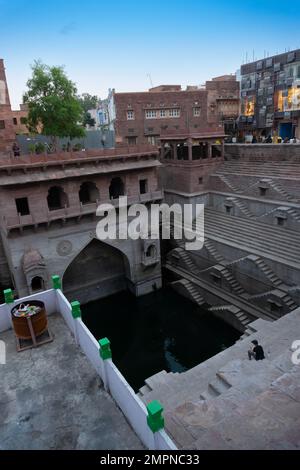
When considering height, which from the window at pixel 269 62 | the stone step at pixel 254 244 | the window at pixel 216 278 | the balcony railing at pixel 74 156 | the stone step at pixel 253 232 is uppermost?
the window at pixel 269 62

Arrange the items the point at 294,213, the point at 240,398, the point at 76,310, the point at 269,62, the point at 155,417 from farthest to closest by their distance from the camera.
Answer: the point at 269,62 < the point at 294,213 < the point at 240,398 < the point at 76,310 < the point at 155,417

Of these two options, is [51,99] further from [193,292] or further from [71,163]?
[193,292]

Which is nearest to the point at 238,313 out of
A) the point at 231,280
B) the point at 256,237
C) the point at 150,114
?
the point at 231,280

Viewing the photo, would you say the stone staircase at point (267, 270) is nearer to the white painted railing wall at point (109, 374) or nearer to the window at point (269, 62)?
the white painted railing wall at point (109, 374)

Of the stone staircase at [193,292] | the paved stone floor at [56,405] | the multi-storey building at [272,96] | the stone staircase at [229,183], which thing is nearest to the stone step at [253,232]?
the stone staircase at [229,183]

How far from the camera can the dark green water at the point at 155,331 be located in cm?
1640

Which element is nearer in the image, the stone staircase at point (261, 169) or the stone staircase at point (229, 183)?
the stone staircase at point (261, 169)

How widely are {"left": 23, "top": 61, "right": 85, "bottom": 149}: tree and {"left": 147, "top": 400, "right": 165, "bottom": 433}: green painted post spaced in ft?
66.4

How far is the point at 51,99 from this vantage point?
20922mm

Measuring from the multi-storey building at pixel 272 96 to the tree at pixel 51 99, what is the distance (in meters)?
24.4

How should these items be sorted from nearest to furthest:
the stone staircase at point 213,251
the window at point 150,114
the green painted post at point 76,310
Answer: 1. the green painted post at point 76,310
2. the stone staircase at point 213,251
3. the window at point 150,114

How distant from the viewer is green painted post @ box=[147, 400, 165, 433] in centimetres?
520

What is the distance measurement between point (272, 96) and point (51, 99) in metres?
27.1

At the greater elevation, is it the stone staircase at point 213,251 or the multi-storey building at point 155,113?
the multi-storey building at point 155,113
